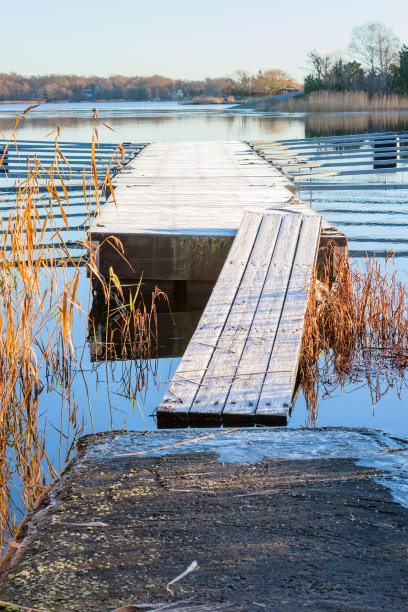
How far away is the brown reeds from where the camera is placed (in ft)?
15.9

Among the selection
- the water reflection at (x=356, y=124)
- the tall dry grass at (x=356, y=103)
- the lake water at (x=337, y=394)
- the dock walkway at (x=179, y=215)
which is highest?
the tall dry grass at (x=356, y=103)

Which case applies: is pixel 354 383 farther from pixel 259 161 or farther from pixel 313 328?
pixel 259 161

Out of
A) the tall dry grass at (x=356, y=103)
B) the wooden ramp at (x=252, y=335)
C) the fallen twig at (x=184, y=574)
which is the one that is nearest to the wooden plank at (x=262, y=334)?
the wooden ramp at (x=252, y=335)

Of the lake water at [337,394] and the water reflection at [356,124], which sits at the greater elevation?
the water reflection at [356,124]

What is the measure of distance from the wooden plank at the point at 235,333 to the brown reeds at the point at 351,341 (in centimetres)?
44

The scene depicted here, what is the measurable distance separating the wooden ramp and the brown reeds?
22 cm

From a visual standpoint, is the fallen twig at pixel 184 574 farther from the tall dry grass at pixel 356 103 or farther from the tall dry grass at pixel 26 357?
the tall dry grass at pixel 356 103

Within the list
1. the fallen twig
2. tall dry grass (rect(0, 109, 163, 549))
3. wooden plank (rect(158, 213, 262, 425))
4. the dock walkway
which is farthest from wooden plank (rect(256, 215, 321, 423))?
the fallen twig

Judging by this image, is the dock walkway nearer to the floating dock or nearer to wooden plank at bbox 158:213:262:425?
the floating dock

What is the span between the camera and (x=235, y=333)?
15.9 feet

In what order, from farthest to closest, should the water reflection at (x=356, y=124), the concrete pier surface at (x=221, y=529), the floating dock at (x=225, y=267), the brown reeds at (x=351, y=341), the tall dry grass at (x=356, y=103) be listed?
the tall dry grass at (x=356, y=103) < the water reflection at (x=356, y=124) < the brown reeds at (x=351, y=341) < the floating dock at (x=225, y=267) < the concrete pier surface at (x=221, y=529)

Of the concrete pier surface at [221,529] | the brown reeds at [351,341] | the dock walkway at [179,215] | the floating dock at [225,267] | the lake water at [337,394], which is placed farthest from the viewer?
the dock walkway at [179,215]

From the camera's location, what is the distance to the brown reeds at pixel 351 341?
4840mm

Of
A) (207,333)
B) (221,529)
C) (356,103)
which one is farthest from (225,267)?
(356,103)
